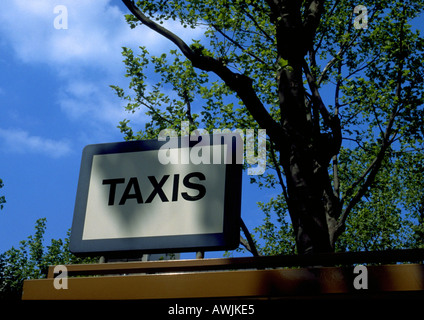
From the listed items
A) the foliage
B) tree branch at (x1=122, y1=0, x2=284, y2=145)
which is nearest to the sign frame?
tree branch at (x1=122, y1=0, x2=284, y2=145)

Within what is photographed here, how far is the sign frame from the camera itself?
2730 millimetres

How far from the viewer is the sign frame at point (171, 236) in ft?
8.96

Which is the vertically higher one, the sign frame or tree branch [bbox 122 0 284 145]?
tree branch [bbox 122 0 284 145]

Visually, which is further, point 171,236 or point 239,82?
point 239,82

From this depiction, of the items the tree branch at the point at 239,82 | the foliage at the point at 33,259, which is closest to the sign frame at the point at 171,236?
the tree branch at the point at 239,82

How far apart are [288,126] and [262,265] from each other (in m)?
4.51

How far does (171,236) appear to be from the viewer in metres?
2.85

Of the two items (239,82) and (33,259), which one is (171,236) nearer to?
(239,82)

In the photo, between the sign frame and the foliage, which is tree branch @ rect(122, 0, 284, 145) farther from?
the foliage

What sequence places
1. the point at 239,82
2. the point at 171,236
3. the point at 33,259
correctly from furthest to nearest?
the point at 33,259, the point at 239,82, the point at 171,236

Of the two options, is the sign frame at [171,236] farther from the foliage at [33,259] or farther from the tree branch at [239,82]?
the foliage at [33,259]

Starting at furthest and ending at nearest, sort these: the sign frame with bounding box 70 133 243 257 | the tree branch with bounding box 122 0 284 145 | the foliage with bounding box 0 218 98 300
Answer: the foliage with bounding box 0 218 98 300
the tree branch with bounding box 122 0 284 145
the sign frame with bounding box 70 133 243 257

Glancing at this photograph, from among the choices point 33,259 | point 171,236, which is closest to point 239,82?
point 171,236
